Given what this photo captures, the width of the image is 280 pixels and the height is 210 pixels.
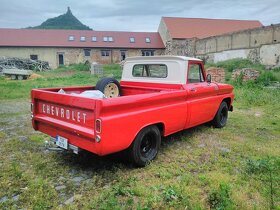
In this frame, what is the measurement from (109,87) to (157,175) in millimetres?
2268

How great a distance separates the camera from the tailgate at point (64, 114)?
3.45 metres

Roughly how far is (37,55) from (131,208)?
35.9 metres

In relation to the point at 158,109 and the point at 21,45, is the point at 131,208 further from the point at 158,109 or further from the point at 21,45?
the point at 21,45

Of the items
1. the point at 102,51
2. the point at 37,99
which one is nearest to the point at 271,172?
the point at 37,99

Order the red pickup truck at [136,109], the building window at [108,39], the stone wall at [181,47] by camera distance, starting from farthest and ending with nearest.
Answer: the building window at [108,39] < the stone wall at [181,47] < the red pickup truck at [136,109]

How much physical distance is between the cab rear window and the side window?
0.50 meters

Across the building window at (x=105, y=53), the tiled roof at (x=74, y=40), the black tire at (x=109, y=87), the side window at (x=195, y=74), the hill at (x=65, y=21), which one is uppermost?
the hill at (x=65, y=21)

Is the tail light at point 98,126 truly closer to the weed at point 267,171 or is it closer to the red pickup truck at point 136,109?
the red pickup truck at point 136,109

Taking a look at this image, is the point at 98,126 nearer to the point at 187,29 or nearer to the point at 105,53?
the point at 105,53

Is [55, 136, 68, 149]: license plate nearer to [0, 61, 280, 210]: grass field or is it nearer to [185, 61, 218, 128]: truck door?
[0, 61, 280, 210]: grass field

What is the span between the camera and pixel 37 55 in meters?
35.1

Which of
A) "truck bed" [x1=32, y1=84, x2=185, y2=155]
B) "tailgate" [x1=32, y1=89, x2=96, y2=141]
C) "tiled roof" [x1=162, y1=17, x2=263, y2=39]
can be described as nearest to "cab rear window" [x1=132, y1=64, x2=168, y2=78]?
"truck bed" [x1=32, y1=84, x2=185, y2=155]

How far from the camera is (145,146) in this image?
4.30 meters

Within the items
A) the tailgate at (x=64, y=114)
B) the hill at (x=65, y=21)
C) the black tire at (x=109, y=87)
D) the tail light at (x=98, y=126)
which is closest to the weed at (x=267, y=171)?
the tail light at (x=98, y=126)
